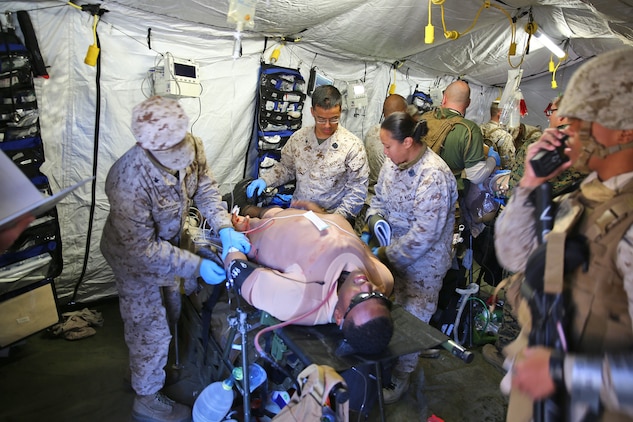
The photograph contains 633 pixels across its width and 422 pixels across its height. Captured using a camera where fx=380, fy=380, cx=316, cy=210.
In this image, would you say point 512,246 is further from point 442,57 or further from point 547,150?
point 442,57

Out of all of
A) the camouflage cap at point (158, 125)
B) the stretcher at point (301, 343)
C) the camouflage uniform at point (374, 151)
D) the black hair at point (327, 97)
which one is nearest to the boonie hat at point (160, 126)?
the camouflage cap at point (158, 125)

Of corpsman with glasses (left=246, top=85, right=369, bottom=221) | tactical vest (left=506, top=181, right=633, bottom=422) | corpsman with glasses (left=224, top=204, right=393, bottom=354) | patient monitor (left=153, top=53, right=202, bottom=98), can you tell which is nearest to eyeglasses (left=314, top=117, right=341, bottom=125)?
corpsman with glasses (left=246, top=85, right=369, bottom=221)

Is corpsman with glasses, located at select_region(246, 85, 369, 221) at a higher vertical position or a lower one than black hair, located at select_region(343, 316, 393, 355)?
higher

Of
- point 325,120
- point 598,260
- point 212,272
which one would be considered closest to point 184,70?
point 325,120

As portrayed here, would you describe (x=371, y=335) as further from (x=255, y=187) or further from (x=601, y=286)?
(x=255, y=187)

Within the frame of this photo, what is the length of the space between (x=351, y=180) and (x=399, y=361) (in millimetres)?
1558

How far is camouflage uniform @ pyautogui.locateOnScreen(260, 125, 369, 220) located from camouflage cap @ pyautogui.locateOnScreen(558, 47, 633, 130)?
230cm

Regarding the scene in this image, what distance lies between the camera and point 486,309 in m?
3.47

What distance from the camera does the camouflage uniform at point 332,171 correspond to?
3373mm

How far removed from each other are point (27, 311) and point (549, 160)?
126 inches

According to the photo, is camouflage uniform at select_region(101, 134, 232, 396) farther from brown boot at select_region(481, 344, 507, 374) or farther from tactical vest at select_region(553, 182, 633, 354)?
brown boot at select_region(481, 344, 507, 374)

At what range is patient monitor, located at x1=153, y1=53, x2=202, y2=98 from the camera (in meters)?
3.24

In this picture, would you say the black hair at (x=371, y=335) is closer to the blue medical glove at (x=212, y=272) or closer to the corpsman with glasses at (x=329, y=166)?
the blue medical glove at (x=212, y=272)

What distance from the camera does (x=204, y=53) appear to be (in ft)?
11.9
